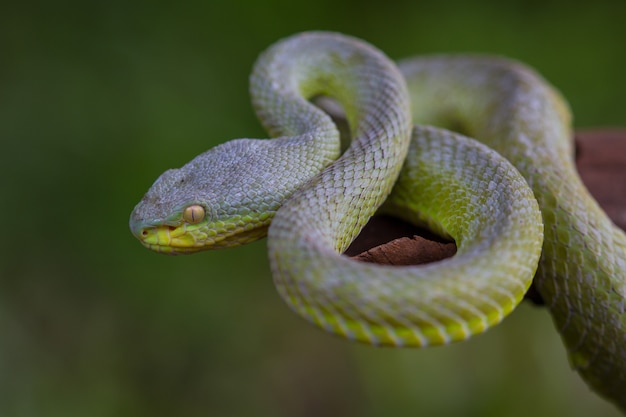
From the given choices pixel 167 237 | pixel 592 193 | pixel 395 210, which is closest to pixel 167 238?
pixel 167 237

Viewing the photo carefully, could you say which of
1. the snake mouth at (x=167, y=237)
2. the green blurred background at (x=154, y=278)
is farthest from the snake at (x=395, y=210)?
the green blurred background at (x=154, y=278)

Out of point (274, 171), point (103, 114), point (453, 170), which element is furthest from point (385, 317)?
point (103, 114)

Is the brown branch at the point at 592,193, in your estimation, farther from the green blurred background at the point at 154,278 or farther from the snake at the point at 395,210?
the green blurred background at the point at 154,278

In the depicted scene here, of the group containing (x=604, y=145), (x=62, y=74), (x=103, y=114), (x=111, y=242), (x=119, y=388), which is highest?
(x=62, y=74)

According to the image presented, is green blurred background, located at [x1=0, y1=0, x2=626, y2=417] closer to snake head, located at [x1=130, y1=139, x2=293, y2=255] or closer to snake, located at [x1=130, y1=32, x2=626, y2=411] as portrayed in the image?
snake, located at [x1=130, y1=32, x2=626, y2=411]

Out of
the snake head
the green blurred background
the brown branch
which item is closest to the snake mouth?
the snake head

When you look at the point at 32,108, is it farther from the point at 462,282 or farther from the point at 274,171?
the point at 462,282
